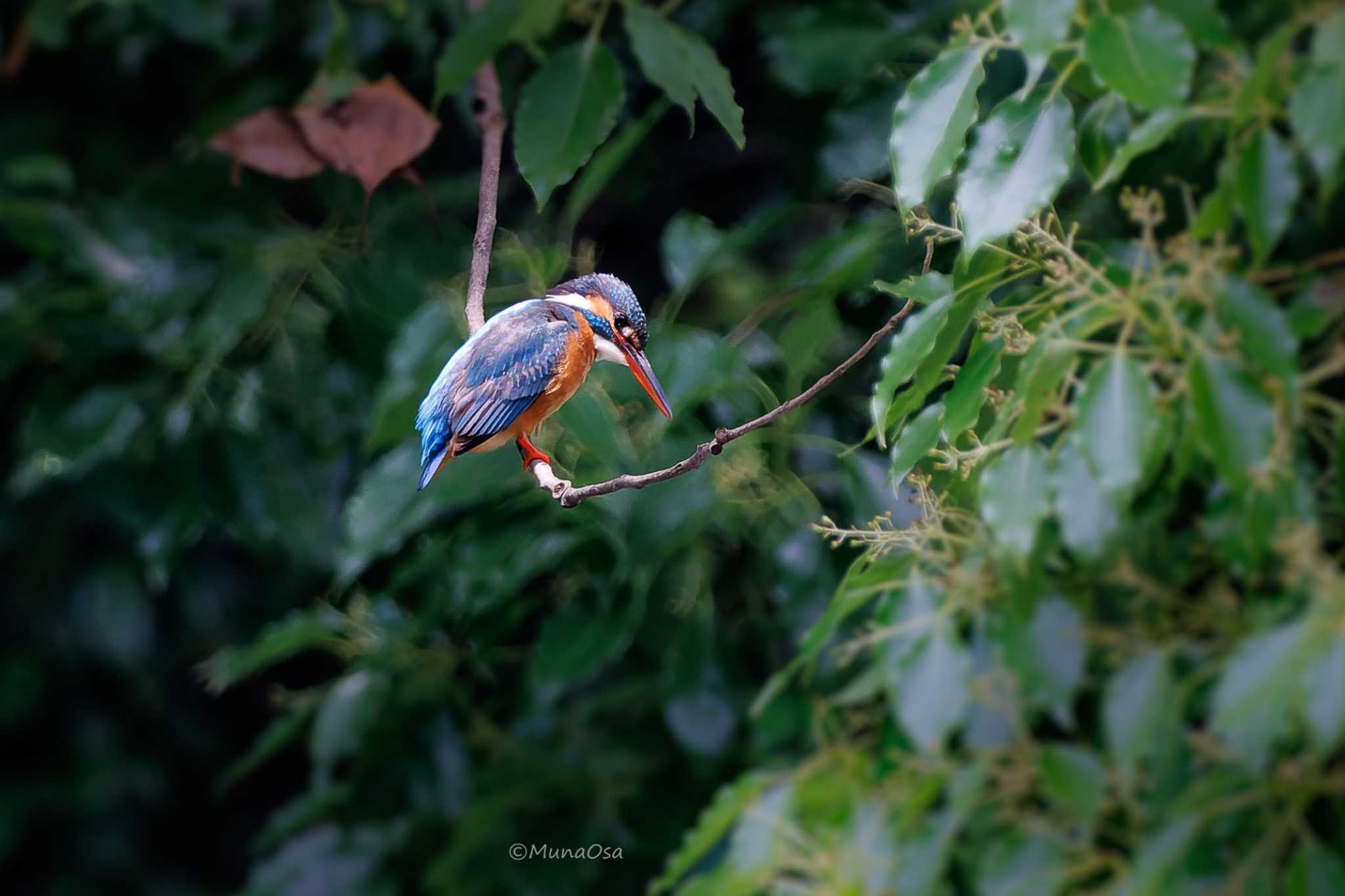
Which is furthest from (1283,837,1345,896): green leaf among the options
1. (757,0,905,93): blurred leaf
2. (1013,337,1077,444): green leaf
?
(757,0,905,93): blurred leaf

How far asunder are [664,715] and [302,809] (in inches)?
39.2

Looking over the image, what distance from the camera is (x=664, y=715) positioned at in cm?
242

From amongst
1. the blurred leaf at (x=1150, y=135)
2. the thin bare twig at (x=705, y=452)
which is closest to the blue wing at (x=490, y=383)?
the thin bare twig at (x=705, y=452)

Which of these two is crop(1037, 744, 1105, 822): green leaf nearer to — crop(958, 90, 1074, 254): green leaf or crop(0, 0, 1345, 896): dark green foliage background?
crop(0, 0, 1345, 896): dark green foliage background

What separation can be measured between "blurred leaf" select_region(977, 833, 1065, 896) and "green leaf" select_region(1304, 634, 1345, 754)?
27cm

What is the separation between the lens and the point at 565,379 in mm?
1186

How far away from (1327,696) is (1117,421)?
0.24 m

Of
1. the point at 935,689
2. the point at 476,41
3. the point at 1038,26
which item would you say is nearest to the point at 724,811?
the point at 935,689

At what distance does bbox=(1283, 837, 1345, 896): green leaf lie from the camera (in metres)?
1.09

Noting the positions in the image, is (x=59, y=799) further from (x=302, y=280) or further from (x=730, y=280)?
(x=730, y=280)

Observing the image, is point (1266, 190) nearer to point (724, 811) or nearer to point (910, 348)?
point (910, 348)

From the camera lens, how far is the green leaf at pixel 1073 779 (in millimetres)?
1226

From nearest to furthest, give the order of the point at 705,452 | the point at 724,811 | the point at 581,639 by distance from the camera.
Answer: the point at 705,452
the point at 724,811
the point at 581,639

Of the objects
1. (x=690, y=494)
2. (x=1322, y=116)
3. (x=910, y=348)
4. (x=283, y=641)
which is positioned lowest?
(x=283, y=641)
